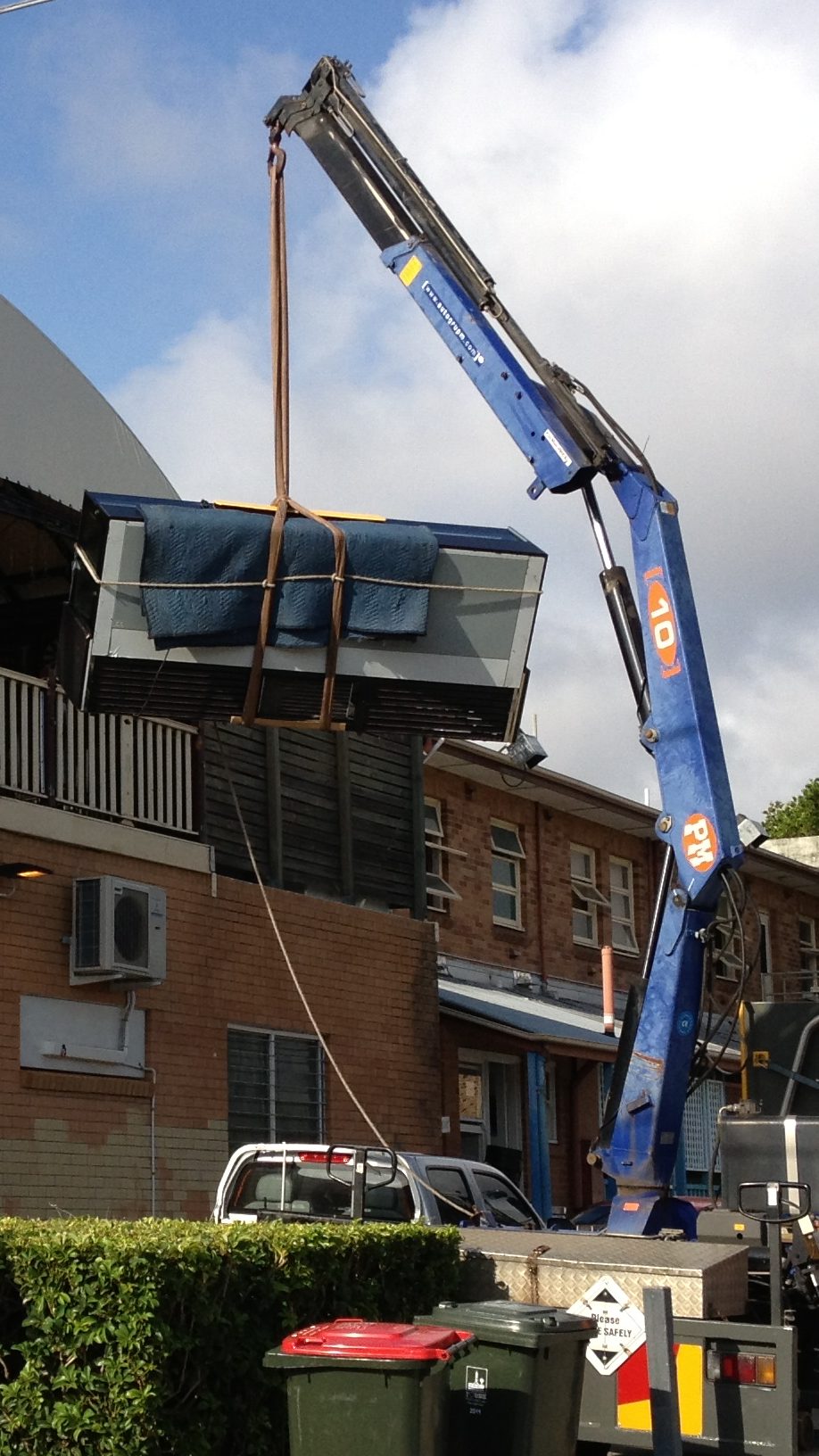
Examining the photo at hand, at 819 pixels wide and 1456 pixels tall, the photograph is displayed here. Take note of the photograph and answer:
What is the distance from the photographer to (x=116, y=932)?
13.4 meters

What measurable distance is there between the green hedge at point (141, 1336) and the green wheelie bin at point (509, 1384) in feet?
2.29

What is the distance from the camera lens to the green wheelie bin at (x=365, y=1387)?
6566mm

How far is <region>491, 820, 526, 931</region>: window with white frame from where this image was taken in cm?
2386

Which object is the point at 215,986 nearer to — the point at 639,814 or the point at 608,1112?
the point at 608,1112

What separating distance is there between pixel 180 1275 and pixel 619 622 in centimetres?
654

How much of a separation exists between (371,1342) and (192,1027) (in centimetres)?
793

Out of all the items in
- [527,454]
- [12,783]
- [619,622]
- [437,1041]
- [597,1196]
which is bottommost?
[597,1196]

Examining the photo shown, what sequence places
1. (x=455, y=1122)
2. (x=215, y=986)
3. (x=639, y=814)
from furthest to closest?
→ (x=639, y=814)
(x=455, y=1122)
(x=215, y=986)

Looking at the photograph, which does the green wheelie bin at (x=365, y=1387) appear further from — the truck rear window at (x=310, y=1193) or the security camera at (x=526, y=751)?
the security camera at (x=526, y=751)

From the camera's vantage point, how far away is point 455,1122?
63.2 ft

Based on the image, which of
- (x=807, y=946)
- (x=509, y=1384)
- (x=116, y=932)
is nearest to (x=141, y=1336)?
(x=509, y=1384)

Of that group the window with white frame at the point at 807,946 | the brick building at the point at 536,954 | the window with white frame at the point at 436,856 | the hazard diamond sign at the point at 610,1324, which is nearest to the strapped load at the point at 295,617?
the hazard diamond sign at the point at 610,1324

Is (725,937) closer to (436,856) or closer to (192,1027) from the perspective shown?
(192,1027)

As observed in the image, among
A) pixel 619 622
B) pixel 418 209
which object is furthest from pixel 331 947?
pixel 418 209
